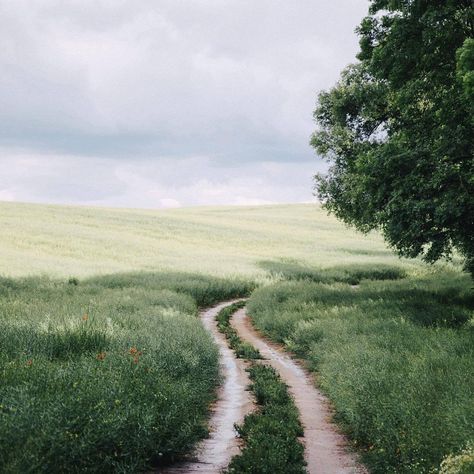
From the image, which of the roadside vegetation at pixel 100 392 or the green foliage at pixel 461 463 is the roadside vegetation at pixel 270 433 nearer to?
the roadside vegetation at pixel 100 392

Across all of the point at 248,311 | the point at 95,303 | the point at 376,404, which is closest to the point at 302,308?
the point at 248,311

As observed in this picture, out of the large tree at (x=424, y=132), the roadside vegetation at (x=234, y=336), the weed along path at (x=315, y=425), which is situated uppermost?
the large tree at (x=424, y=132)

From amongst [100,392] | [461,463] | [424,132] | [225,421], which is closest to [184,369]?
[225,421]

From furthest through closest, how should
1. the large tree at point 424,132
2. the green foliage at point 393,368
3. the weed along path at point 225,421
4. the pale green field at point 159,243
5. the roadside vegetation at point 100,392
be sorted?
the pale green field at point 159,243, the large tree at point 424,132, the weed along path at point 225,421, the green foliage at point 393,368, the roadside vegetation at point 100,392

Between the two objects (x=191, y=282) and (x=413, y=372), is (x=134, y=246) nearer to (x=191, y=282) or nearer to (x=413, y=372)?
(x=191, y=282)

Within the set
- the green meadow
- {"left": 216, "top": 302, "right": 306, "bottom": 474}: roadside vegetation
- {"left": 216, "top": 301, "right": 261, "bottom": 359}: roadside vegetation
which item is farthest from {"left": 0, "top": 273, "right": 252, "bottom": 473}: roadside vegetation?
{"left": 216, "top": 301, "right": 261, "bottom": 359}: roadside vegetation

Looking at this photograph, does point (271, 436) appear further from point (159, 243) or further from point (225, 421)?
point (159, 243)

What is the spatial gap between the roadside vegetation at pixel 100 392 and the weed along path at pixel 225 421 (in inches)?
9.3

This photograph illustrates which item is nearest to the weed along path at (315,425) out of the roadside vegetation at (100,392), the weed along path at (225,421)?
the weed along path at (225,421)

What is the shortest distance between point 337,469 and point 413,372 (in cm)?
303

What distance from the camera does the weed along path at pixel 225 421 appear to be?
23.9ft

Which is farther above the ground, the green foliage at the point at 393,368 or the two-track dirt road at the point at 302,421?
the green foliage at the point at 393,368

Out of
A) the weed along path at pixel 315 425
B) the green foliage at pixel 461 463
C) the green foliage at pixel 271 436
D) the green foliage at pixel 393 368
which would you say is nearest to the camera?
the green foliage at pixel 461 463

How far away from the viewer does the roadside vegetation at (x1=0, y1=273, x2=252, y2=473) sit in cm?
587
